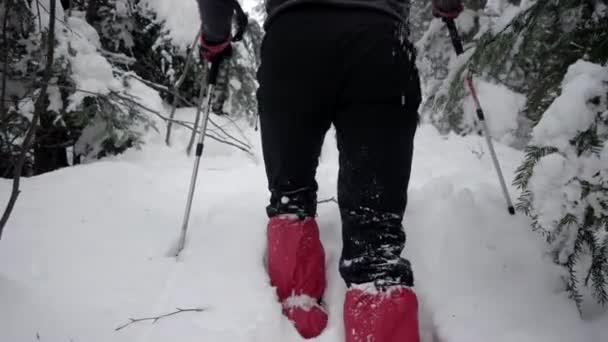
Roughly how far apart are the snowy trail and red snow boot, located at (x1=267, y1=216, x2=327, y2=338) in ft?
0.21

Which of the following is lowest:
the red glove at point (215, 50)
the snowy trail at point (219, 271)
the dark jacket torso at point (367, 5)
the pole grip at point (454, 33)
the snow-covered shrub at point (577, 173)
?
the snowy trail at point (219, 271)

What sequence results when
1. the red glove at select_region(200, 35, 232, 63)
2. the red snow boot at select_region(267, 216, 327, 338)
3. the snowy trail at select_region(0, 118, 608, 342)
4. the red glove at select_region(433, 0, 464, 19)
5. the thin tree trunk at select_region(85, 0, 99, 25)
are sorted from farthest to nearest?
the thin tree trunk at select_region(85, 0, 99, 25) → the red glove at select_region(200, 35, 232, 63) → the red glove at select_region(433, 0, 464, 19) → the red snow boot at select_region(267, 216, 327, 338) → the snowy trail at select_region(0, 118, 608, 342)

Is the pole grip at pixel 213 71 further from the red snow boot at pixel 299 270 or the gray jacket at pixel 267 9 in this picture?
the red snow boot at pixel 299 270

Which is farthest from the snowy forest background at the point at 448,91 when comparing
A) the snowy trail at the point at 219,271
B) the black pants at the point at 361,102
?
the black pants at the point at 361,102

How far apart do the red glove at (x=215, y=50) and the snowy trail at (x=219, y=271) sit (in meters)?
1.01

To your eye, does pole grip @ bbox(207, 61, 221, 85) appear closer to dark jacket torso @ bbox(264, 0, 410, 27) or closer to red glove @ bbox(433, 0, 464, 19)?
dark jacket torso @ bbox(264, 0, 410, 27)

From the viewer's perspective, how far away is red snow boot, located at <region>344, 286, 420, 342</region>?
165cm

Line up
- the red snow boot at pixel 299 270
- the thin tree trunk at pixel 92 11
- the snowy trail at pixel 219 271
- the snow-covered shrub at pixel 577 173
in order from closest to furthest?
the snow-covered shrub at pixel 577 173 < the snowy trail at pixel 219 271 < the red snow boot at pixel 299 270 < the thin tree trunk at pixel 92 11

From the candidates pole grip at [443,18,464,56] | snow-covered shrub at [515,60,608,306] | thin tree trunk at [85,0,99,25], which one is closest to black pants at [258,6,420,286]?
snow-covered shrub at [515,60,608,306]

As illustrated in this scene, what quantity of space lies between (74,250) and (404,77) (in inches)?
82.3

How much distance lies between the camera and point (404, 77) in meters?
1.88

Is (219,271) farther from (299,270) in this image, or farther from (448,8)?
(448,8)

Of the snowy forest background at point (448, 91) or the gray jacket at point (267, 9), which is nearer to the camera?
the snowy forest background at point (448, 91)

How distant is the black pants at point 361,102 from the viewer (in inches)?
72.6
